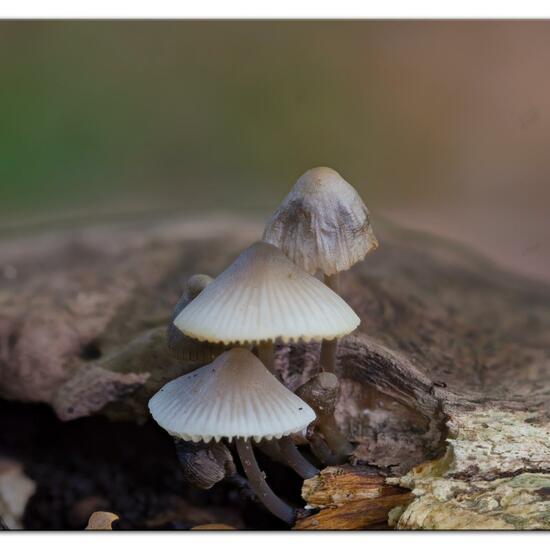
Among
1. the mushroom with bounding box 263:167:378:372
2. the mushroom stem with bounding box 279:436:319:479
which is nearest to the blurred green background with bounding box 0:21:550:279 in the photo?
the mushroom with bounding box 263:167:378:372

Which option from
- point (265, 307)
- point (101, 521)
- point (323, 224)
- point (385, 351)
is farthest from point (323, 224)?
point (101, 521)

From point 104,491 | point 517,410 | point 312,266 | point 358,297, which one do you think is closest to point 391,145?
point 358,297

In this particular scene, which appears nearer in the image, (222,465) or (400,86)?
(222,465)

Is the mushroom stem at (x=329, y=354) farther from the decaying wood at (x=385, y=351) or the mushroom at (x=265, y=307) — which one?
the mushroom at (x=265, y=307)

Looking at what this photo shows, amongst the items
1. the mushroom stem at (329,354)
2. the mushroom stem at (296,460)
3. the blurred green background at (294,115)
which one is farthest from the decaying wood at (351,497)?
the blurred green background at (294,115)

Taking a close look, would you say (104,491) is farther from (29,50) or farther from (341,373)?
(29,50)

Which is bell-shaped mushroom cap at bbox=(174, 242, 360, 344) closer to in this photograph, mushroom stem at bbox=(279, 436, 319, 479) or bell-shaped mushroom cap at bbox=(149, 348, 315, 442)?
bell-shaped mushroom cap at bbox=(149, 348, 315, 442)
